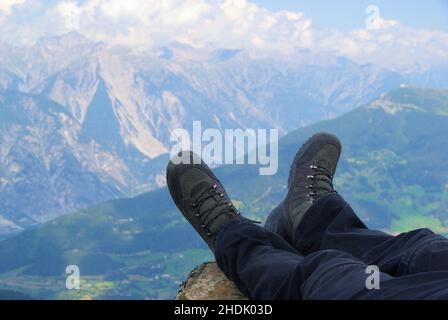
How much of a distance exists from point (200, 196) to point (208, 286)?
1.25 metres

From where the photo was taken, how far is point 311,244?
4.07m

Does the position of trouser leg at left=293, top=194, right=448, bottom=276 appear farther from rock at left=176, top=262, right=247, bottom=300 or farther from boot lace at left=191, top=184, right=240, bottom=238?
boot lace at left=191, top=184, right=240, bottom=238

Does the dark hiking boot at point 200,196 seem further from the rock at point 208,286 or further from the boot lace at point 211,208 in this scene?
the rock at point 208,286

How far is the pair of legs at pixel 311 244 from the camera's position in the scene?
2.62 m

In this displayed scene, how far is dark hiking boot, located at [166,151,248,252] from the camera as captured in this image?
4.71m

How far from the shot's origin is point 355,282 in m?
2.59

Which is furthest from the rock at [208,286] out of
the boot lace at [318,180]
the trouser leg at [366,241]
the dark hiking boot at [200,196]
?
the boot lace at [318,180]
